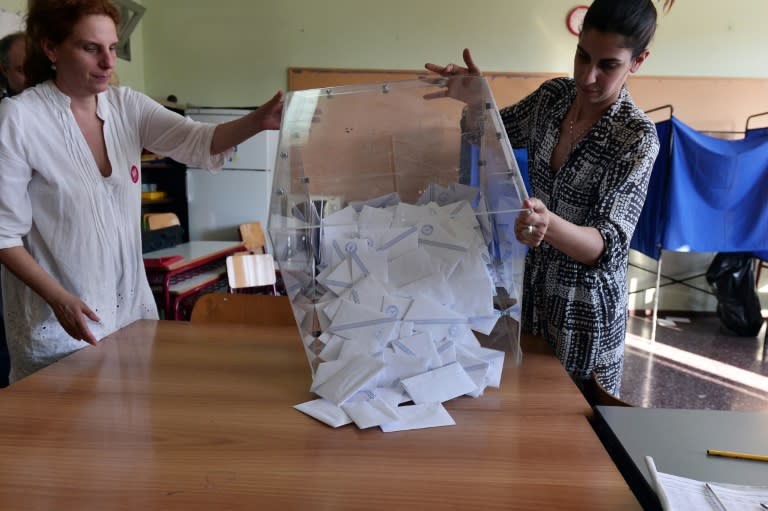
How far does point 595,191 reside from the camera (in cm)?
96

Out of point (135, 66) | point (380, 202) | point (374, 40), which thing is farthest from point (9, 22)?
point (380, 202)

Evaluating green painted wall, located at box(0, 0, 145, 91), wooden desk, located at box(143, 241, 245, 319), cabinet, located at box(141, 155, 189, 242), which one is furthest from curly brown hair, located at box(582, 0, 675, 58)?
green painted wall, located at box(0, 0, 145, 91)

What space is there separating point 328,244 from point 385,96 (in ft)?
1.32

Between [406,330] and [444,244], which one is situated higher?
[444,244]

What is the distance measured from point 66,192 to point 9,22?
252 cm

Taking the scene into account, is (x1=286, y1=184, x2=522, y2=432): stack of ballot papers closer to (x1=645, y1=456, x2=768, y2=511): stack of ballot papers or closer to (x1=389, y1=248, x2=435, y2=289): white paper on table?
(x1=389, y1=248, x2=435, y2=289): white paper on table

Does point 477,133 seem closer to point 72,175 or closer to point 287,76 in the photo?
point 72,175

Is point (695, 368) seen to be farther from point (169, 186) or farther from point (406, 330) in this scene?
point (169, 186)

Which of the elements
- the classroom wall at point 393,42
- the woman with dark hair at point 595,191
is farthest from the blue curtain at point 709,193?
the woman with dark hair at point 595,191

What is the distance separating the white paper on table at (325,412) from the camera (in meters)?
0.77

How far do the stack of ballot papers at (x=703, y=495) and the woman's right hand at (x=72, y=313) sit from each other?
0.97 m

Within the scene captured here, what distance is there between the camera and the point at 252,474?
0.65 m

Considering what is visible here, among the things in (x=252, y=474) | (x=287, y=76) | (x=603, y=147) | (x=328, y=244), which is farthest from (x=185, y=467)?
(x=287, y=76)

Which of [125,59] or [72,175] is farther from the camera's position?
[125,59]
